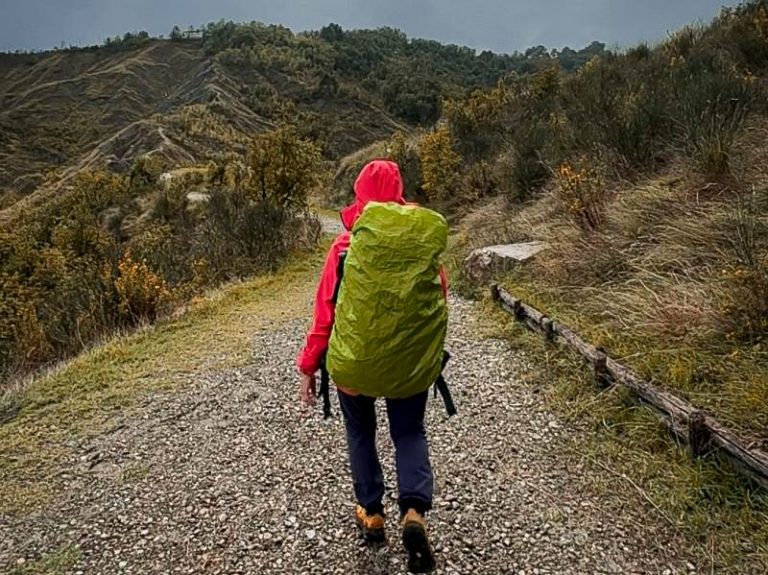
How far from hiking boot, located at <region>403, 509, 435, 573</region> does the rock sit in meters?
5.35

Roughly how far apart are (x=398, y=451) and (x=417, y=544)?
38cm

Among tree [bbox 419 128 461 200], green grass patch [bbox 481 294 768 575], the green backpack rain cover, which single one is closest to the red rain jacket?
the green backpack rain cover

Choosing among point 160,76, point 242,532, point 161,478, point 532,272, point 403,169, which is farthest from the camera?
point 160,76

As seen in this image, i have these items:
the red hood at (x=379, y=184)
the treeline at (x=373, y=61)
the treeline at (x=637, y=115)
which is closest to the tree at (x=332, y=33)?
the treeline at (x=373, y=61)

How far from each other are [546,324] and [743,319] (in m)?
1.69

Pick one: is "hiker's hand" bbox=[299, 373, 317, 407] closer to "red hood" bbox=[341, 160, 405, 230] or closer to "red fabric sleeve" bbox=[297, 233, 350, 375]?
"red fabric sleeve" bbox=[297, 233, 350, 375]

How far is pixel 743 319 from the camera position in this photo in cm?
376

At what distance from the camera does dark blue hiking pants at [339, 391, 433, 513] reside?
240 cm

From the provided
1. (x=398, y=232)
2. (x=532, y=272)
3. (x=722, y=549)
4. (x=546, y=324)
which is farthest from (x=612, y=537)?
(x=532, y=272)

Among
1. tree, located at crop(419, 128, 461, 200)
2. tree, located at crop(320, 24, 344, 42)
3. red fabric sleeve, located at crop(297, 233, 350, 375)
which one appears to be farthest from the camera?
tree, located at crop(320, 24, 344, 42)

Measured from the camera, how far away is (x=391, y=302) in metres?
2.16

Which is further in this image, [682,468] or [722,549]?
[682,468]

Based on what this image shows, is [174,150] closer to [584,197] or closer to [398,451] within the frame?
[584,197]

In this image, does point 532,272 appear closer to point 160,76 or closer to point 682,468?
point 682,468
